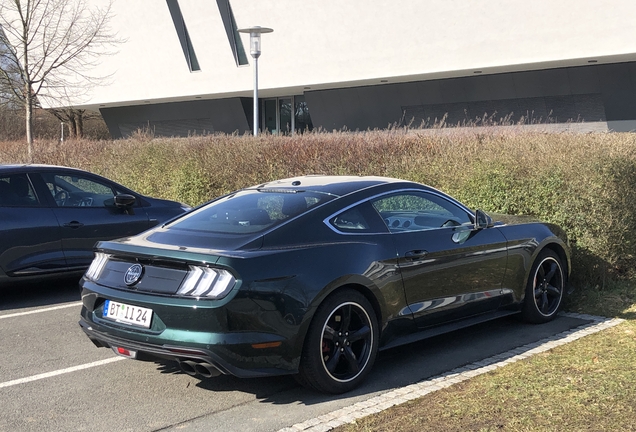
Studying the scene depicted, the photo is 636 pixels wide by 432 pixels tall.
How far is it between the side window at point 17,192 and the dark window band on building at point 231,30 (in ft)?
80.5

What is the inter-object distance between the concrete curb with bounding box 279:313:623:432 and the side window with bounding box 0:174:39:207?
17.0 feet

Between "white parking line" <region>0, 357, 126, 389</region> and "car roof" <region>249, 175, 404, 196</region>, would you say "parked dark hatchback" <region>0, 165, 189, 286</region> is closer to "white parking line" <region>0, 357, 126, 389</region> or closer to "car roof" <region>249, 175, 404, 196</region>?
"white parking line" <region>0, 357, 126, 389</region>

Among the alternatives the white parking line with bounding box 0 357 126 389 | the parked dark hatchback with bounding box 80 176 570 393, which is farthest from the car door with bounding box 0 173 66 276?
the parked dark hatchback with bounding box 80 176 570 393

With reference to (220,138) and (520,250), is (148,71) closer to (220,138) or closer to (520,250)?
(220,138)

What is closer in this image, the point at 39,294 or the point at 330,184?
the point at 330,184

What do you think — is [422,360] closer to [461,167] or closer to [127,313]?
[127,313]

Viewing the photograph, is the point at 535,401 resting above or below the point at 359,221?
below

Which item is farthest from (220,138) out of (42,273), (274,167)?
(42,273)

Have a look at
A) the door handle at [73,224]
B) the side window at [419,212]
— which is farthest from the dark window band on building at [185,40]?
the side window at [419,212]

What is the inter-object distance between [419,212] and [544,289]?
165 cm

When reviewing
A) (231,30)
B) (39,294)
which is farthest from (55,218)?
(231,30)

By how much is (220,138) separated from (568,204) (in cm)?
869

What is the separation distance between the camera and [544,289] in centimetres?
679

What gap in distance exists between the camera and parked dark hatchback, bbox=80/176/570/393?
14.7ft
